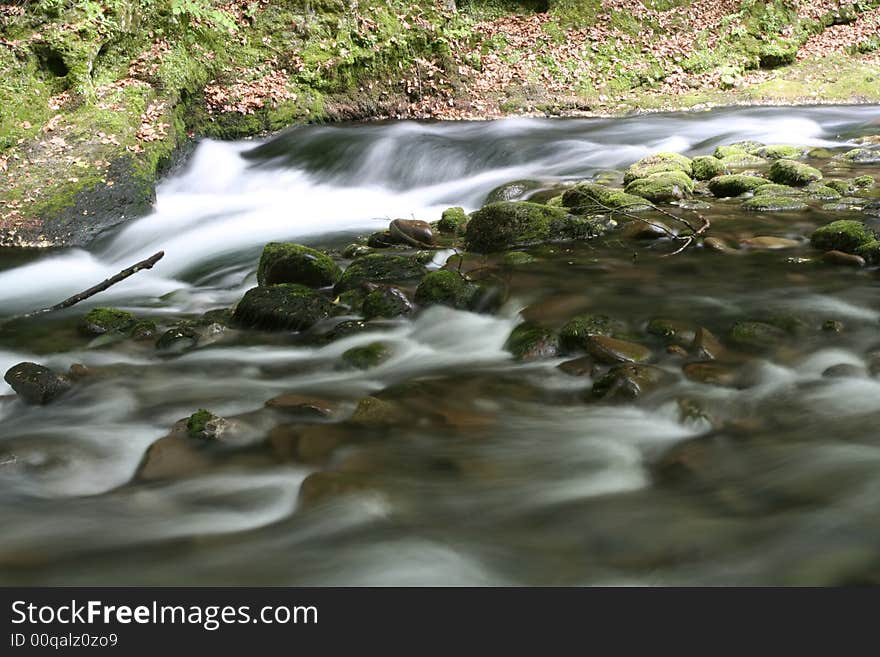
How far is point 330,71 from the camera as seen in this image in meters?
12.8

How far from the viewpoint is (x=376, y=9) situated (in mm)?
13414

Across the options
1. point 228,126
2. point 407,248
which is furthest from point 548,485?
point 228,126

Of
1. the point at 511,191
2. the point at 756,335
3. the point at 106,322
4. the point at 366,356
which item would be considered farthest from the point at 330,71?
the point at 756,335

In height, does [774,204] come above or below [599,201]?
below

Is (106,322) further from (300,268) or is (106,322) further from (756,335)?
(756,335)

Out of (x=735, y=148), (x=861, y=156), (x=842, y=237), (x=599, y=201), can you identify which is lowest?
(x=861, y=156)

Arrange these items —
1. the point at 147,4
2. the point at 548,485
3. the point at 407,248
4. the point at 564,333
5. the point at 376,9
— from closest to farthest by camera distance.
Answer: the point at 548,485
the point at 564,333
the point at 407,248
the point at 147,4
the point at 376,9

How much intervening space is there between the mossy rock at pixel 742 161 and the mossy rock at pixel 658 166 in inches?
20.8

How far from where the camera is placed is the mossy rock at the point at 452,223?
291 inches

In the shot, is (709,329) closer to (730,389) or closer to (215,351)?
(730,389)

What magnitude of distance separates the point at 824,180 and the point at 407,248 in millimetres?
4726

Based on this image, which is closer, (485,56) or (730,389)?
(730,389)

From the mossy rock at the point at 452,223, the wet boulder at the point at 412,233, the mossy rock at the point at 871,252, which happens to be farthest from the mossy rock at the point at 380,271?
the mossy rock at the point at 871,252

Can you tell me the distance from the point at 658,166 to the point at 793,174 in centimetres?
144
